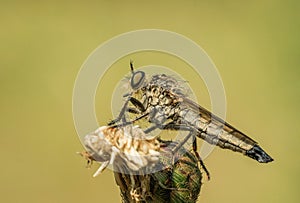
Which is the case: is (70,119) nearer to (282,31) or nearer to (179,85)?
(282,31)

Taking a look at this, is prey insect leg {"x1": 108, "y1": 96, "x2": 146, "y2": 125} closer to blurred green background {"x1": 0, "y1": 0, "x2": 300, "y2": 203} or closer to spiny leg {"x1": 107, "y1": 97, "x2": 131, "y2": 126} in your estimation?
spiny leg {"x1": 107, "y1": 97, "x2": 131, "y2": 126}

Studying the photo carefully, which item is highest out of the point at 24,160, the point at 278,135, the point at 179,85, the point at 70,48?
the point at 70,48

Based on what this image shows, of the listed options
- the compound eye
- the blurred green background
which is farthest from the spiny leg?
the blurred green background

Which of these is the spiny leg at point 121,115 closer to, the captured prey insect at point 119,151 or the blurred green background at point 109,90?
the captured prey insect at point 119,151

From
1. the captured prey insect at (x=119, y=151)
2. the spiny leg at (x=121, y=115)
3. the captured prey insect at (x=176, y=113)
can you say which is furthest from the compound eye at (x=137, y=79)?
the captured prey insect at (x=119, y=151)

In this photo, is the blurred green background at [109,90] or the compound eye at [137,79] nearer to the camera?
the compound eye at [137,79]

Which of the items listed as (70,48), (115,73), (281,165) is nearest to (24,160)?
(115,73)
